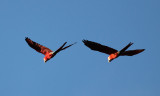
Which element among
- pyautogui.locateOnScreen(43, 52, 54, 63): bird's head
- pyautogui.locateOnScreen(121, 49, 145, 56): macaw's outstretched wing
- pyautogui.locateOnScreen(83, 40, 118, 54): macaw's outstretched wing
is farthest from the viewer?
pyautogui.locateOnScreen(43, 52, 54, 63): bird's head

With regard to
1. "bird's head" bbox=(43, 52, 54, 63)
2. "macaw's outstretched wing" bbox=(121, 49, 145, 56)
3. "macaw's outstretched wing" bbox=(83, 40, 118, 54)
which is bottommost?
"bird's head" bbox=(43, 52, 54, 63)

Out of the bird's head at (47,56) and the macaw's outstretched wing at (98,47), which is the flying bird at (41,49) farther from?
the macaw's outstretched wing at (98,47)

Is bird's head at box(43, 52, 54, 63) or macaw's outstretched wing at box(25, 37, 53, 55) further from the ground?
macaw's outstretched wing at box(25, 37, 53, 55)

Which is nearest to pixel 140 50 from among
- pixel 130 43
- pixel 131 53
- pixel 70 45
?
pixel 131 53

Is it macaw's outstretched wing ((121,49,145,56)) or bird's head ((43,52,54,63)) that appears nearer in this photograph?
macaw's outstretched wing ((121,49,145,56))

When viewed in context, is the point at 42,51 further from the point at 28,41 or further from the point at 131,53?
the point at 131,53

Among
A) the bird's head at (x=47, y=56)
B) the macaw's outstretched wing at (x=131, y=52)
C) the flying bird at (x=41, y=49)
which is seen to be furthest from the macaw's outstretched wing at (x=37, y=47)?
the macaw's outstretched wing at (x=131, y=52)

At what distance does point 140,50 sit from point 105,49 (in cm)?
327

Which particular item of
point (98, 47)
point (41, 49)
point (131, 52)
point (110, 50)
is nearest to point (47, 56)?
point (41, 49)

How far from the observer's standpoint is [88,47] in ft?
95.0

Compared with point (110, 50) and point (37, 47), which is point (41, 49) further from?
A: point (110, 50)

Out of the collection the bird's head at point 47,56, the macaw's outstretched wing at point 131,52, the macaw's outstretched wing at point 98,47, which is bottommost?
the bird's head at point 47,56

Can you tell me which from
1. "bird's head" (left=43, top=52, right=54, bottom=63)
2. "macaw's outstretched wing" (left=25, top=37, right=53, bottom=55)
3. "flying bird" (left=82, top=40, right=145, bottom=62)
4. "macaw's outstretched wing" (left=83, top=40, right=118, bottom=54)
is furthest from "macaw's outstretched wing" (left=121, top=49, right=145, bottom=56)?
"macaw's outstretched wing" (left=25, top=37, right=53, bottom=55)

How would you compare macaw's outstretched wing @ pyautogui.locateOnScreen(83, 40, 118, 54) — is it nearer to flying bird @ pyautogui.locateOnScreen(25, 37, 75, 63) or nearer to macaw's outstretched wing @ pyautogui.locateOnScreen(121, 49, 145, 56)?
macaw's outstretched wing @ pyautogui.locateOnScreen(121, 49, 145, 56)
